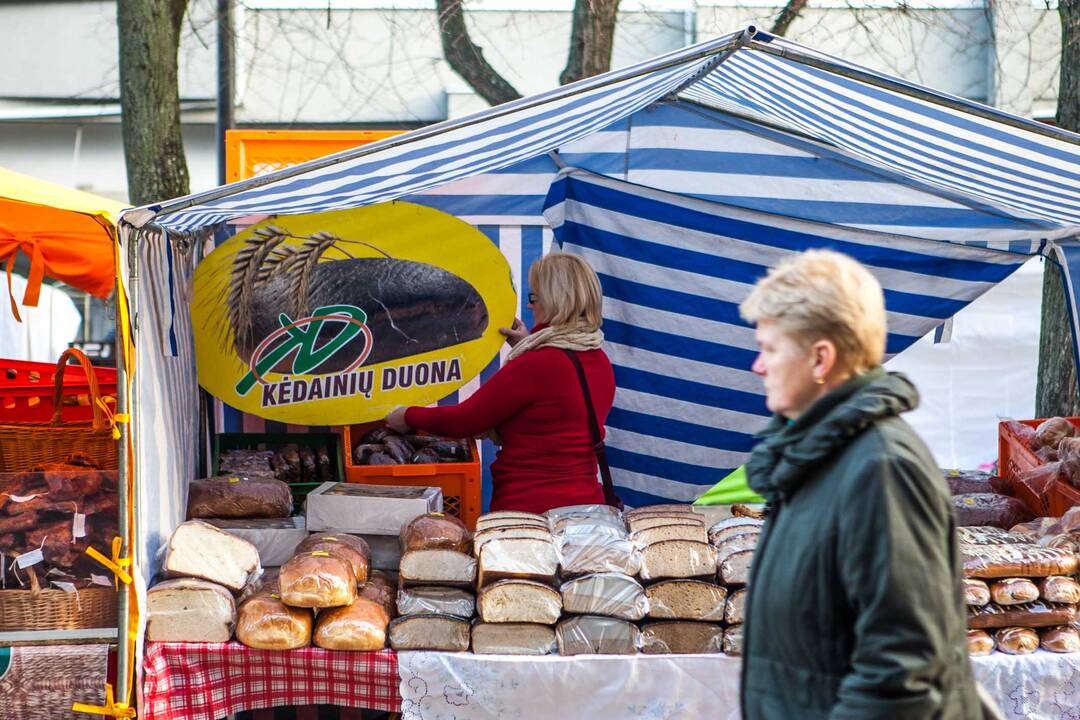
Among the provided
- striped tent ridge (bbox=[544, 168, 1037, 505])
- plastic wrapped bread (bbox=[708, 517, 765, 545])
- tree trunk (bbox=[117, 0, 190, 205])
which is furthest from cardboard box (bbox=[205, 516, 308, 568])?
tree trunk (bbox=[117, 0, 190, 205])

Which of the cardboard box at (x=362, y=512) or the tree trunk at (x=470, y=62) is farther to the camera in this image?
the tree trunk at (x=470, y=62)

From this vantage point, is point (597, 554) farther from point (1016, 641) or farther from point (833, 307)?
point (833, 307)

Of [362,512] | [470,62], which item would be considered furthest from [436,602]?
[470,62]

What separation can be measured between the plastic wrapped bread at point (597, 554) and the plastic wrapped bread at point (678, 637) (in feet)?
0.66

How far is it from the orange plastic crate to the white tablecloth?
1289mm

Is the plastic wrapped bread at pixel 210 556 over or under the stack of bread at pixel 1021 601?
over

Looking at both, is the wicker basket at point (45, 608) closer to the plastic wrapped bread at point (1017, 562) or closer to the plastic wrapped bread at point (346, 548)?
the plastic wrapped bread at point (346, 548)

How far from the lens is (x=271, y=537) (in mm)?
4301

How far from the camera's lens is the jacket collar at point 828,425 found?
5.87 ft

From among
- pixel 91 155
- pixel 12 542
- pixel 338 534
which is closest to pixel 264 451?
pixel 338 534

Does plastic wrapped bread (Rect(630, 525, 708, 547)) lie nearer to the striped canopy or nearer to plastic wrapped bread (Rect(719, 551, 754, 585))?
plastic wrapped bread (Rect(719, 551, 754, 585))

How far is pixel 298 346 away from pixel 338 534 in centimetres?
152

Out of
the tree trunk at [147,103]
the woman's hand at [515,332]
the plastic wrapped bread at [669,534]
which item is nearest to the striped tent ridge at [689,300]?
the woman's hand at [515,332]

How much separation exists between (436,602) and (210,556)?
791mm
